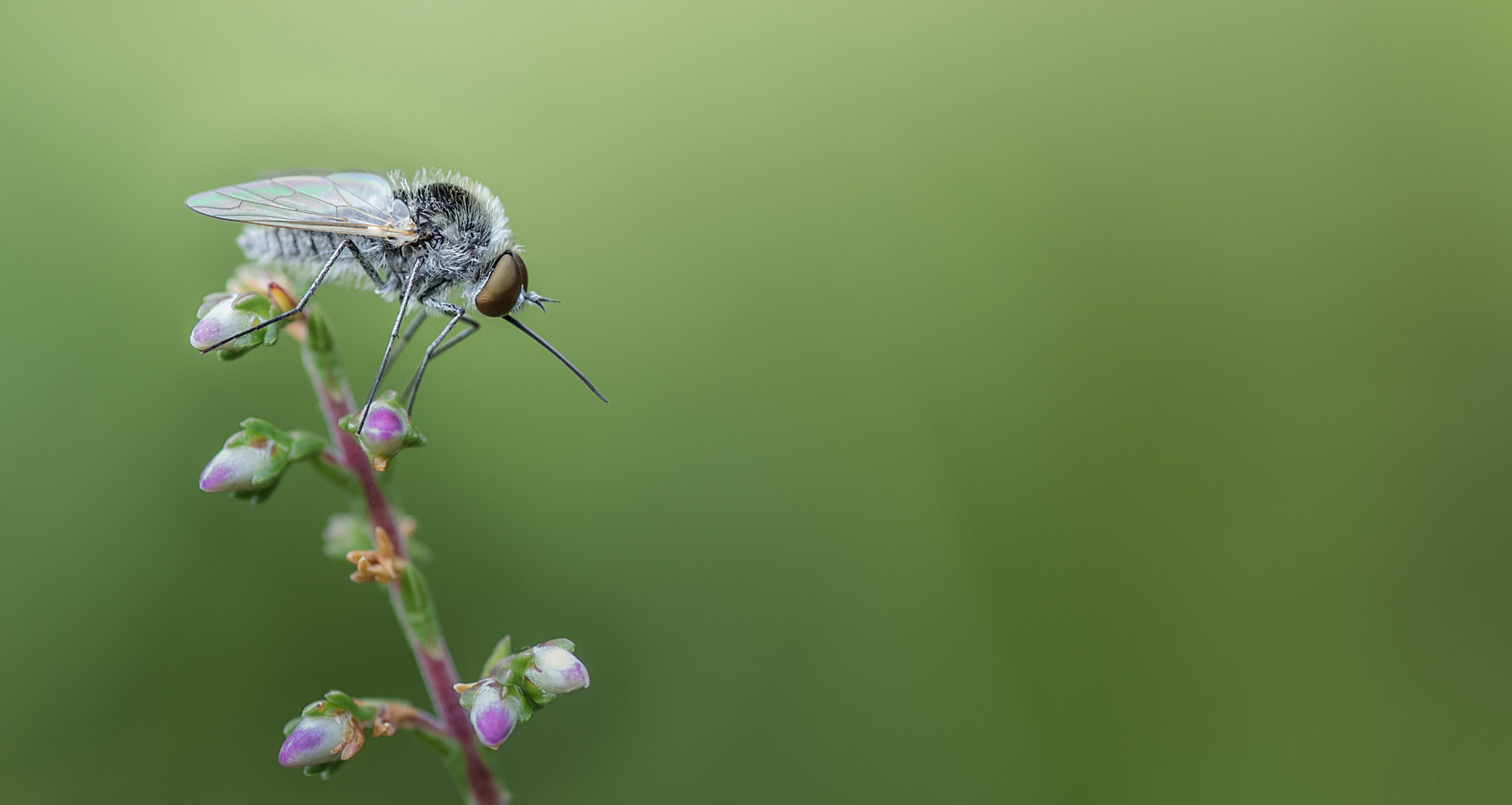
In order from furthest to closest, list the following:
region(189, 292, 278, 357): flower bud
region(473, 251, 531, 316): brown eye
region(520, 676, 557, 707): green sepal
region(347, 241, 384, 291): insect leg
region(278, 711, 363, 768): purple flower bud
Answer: region(347, 241, 384, 291): insect leg
region(473, 251, 531, 316): brown eye
region(189, 292, 278, 357): flower bud
region(520, 676, 557, 707): green sepal
region(278, 711, 363, 768): purple flower bud

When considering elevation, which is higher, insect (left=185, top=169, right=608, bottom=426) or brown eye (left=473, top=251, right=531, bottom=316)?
insect (left=185, top=169, right=608, bottom=426)

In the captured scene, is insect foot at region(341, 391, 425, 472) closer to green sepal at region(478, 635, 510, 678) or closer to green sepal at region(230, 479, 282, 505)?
green sepal at region(230, 479, 282, 505)

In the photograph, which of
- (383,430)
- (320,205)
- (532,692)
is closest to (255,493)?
(383,430)

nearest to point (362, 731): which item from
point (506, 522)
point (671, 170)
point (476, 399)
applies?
point (506, 522)

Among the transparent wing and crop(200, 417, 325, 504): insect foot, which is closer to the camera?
crop(200, 417, 325, 504): insect foot

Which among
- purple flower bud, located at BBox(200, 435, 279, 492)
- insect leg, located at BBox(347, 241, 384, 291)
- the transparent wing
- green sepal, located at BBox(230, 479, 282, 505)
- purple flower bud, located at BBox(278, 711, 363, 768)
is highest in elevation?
the transparent wing

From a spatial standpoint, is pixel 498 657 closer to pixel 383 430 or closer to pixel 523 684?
pixel 523 684

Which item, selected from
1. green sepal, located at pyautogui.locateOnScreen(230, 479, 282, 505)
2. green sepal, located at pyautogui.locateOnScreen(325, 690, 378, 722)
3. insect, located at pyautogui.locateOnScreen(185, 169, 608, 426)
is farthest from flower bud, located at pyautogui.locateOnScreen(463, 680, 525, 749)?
insect, located at pyautogui.locateOnScreen(185, 169, 608, 426)
